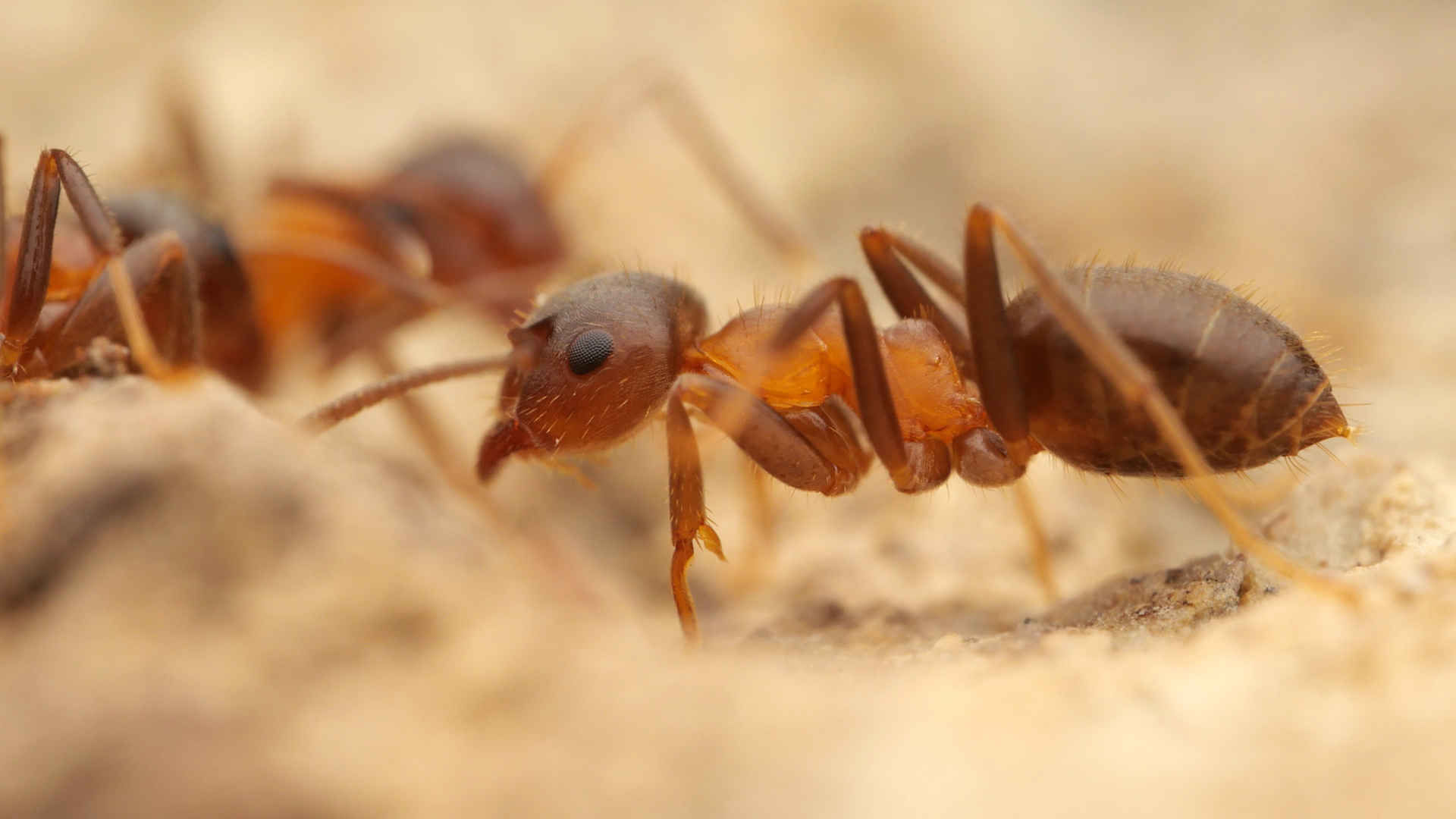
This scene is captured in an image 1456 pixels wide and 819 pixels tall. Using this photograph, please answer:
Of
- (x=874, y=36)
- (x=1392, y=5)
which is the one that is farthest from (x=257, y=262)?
(x=1392, y=5)

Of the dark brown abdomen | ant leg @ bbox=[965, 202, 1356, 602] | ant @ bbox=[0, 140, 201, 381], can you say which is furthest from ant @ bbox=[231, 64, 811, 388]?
the dark brown abdomen

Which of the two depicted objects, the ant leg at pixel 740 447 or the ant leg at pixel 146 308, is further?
the ant leg at pixel 146 308

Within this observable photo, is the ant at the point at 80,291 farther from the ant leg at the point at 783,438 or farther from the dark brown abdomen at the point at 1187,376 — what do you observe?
the dark brown abdomen at the point at 1187,376

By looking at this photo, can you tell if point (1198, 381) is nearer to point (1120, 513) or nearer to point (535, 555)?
point (1120, 513)

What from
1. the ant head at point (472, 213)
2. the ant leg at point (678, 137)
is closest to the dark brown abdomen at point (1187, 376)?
the ant leg at point (678, 137)

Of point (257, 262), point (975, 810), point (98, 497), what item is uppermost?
point (257, 262)

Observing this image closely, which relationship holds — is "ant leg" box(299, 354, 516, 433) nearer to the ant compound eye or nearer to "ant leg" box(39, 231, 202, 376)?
the ant compound eye
